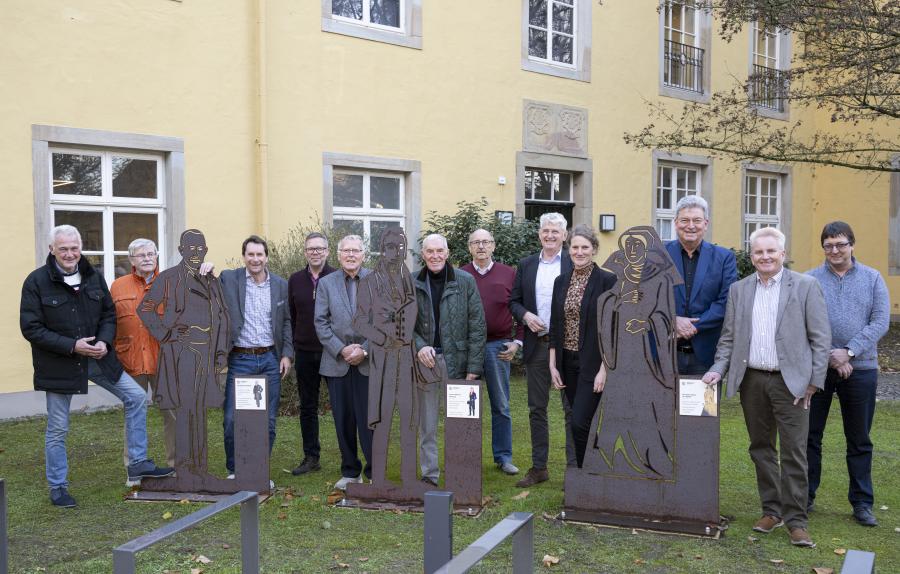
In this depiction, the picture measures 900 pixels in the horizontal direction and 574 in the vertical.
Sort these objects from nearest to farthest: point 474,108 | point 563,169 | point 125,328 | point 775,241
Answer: point 775,241, point 125,328, point 474,108, point 563,169

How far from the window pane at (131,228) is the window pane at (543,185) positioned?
6059mm

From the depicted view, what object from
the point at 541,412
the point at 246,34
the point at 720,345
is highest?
the point at 246,34

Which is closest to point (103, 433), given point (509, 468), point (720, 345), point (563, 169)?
point (509, 468)

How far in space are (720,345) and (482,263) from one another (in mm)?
2079

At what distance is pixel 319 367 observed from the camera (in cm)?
651

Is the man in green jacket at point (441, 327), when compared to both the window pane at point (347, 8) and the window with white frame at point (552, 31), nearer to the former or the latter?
the window pane at point (347, 8)

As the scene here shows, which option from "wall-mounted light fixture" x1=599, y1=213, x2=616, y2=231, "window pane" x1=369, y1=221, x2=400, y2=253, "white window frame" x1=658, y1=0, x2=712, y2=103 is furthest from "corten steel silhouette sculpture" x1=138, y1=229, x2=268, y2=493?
"white window frame" x1=658, y1=0, x2=712, y2=103

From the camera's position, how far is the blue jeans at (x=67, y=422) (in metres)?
5.80

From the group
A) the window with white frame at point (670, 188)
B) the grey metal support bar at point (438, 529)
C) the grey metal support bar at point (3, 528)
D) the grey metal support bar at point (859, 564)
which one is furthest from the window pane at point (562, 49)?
the grey metal support bar at point (859, 564)

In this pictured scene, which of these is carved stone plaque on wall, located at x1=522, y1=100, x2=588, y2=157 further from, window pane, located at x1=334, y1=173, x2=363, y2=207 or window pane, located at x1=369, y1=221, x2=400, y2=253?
window pane, located at x1=334, y1=173, x2=363, y2=207

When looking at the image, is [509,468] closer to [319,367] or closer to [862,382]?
[319,367]

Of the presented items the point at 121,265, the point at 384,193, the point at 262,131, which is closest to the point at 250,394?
the point at 121,265

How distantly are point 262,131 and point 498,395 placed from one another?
5295mm

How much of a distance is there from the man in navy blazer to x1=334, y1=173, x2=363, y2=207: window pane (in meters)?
6.67
